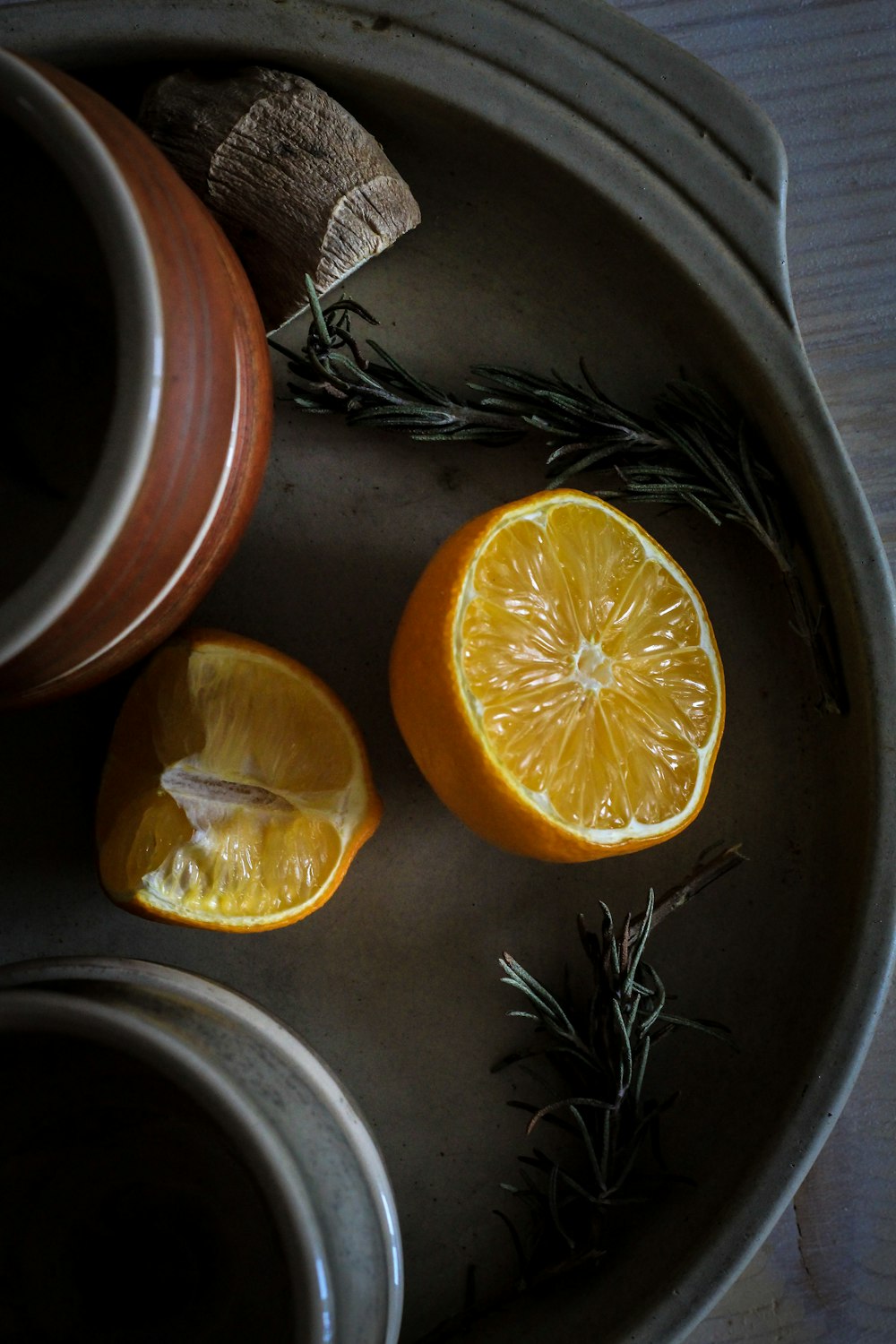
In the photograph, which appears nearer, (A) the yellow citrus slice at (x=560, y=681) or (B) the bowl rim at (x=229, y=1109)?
(B) the bowl rim at (x=229, y=1109)

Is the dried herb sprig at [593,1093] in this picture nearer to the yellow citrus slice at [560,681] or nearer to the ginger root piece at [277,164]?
the yellow citrus slice at [560,681]

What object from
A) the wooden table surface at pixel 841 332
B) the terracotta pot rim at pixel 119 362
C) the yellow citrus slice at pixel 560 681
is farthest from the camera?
the wooden table surface at pixel 841 332

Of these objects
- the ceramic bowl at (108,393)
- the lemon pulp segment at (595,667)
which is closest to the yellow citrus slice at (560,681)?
the lemon pulp segment at (595,667)

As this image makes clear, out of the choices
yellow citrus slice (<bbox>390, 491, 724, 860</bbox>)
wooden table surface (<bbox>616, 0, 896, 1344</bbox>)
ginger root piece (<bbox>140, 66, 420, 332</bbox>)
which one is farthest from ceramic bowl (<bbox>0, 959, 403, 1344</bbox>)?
ginger root piece (<bbox>140, 66, 420, 332</bbox>)

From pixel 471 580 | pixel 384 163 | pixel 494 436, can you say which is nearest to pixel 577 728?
pixel 471 580

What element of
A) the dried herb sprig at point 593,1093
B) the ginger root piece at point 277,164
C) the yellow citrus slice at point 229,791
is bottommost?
the dried herb sprig at point 593,1093

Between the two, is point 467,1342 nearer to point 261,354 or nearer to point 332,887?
point 332,887
